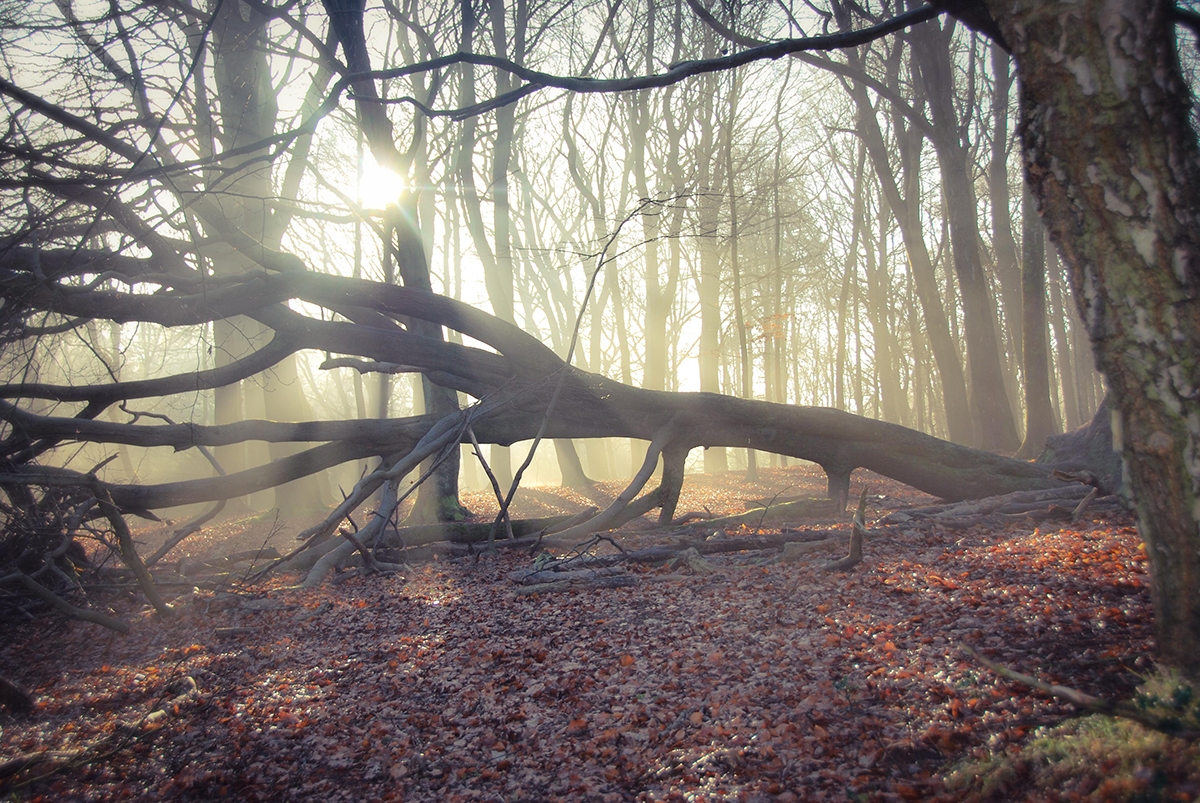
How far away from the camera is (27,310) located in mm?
4672

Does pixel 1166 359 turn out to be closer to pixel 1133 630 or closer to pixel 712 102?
pixel 1133 630

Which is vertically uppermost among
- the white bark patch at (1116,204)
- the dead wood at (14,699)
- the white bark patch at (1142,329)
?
the white bark patch at (1116,204)

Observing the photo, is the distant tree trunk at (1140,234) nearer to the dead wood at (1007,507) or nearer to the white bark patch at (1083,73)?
the white bark patch at (1083,73)

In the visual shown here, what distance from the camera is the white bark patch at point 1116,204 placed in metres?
2.02

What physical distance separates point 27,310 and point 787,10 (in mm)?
7231

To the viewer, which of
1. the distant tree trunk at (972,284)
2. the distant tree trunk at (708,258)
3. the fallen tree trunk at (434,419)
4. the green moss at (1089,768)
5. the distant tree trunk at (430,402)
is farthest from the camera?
the distant tree trunk at (708,258)

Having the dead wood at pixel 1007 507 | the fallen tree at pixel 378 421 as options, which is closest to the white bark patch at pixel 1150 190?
the dead wood at pixel 1007 507

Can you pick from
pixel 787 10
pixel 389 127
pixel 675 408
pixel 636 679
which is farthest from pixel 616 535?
pixel 389 127

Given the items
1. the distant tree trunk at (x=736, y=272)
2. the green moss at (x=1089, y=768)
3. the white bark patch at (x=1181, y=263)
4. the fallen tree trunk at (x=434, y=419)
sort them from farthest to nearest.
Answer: the distant tree trunk at (x=736, y=272) → the fallen tree trunk at (x=434, y=419) → the white bark patch at (x=1181, y=263) → the green moss at (x=1089, y=768)

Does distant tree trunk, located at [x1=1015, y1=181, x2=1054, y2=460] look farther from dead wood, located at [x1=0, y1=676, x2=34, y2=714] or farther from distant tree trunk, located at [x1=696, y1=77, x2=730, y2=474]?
dead wood, located at [x1=0, y1=676, x2=34, y2=714]

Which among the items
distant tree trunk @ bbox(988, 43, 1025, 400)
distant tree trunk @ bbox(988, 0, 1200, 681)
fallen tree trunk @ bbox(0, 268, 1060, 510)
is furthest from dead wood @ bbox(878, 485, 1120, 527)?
distant tree trunk @ bbox(988, 43, 1025, 400)

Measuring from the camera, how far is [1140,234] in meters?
2.00

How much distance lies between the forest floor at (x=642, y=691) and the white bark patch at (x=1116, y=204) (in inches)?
64.1

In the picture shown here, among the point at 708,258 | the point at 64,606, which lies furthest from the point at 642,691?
the point at 708,258
